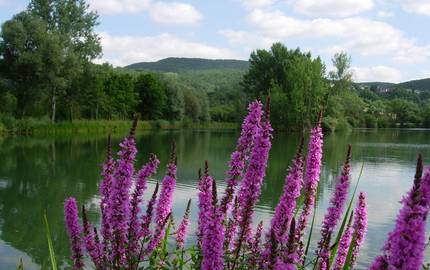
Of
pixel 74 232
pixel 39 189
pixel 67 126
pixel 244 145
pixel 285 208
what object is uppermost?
pixel 244 145

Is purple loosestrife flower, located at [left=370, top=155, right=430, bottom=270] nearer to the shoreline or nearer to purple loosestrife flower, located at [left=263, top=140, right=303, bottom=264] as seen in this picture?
purple loosestrife flower, located at [left=263, top=140, right=303, bottom=264]

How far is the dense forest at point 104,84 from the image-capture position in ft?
135

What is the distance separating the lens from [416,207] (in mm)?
1924

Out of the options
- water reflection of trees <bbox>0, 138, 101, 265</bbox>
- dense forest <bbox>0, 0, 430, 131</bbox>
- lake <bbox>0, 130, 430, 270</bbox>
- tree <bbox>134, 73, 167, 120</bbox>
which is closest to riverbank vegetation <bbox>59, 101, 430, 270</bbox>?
lake <bbox>0, 130, 430, 270</bbox>

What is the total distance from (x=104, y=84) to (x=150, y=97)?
13515 millimetres

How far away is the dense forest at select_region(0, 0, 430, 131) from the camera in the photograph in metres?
41.2

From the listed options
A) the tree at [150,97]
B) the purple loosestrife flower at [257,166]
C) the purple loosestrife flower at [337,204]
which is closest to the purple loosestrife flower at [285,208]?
the purple loosestrife flower at [257,166]

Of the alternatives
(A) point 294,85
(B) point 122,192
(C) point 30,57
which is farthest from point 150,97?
(B) point 122,192

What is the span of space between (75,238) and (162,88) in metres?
71.1

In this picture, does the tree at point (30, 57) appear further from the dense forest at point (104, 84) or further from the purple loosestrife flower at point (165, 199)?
the purple loosestrife flower at point (165, 199)

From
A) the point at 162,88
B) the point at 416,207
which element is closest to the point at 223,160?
the point at 416,207

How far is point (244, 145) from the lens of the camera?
11.8 ft

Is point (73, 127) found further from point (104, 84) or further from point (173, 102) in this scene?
point (173, 102)

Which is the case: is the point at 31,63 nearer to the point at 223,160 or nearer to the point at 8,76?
the point at 8,76
